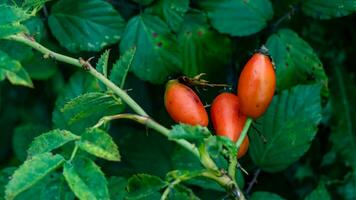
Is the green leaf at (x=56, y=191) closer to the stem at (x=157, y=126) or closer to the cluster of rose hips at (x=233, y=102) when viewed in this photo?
the stem at (x=157, y=126)

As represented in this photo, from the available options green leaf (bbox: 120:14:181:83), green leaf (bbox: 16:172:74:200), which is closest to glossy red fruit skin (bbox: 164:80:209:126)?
green leaf (bbox: 16:172:74:200)

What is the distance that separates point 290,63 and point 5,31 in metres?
0.73

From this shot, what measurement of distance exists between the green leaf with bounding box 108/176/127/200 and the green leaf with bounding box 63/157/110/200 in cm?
20

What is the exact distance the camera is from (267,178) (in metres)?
1.78

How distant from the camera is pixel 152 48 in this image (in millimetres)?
1575

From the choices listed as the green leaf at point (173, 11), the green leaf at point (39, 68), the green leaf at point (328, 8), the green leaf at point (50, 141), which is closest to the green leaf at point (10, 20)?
the green leaf at point (50, 141)

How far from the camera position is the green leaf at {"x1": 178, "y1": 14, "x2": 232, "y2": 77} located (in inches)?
64.0

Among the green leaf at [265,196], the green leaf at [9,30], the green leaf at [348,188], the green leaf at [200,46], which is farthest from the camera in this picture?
the green leaf at [348,188]

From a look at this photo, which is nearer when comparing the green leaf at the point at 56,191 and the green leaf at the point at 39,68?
the green leaf at the point at 56,191

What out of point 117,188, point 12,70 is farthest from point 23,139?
point 12,70

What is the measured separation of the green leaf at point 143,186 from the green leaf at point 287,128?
0.42 meters

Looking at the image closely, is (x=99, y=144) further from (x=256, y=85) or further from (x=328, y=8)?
(x=328, y=8)

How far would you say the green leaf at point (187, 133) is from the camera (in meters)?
1.01

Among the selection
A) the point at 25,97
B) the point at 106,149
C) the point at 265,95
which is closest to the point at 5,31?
the point at 106,149
